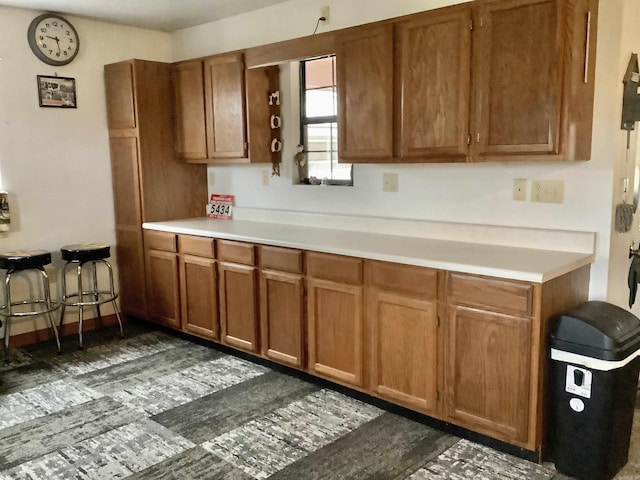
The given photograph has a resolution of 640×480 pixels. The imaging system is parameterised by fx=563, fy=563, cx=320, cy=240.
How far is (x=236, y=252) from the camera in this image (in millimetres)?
3689

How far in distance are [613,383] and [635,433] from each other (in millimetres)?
678

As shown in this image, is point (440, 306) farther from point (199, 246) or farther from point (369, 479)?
point (199, 246)

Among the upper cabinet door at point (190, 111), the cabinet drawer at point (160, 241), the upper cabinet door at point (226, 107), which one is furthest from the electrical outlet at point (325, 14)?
the cabinet drawer at point (160, 241)

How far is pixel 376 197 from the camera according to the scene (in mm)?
3627

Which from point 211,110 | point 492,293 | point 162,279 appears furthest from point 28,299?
point 492,293

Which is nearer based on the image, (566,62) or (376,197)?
(566,62)

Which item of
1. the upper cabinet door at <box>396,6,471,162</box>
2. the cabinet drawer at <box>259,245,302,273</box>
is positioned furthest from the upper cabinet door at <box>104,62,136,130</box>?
the upper cabinet door at <box>396,6,471,162</box>

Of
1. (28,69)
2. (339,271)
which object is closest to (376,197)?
(339,271)

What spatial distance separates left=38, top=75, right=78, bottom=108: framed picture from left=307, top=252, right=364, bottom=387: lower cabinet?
248cm

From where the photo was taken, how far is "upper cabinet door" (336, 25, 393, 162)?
3089 mm

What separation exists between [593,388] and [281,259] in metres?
1.80

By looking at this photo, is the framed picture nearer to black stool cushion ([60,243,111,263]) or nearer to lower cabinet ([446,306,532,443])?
black stool cushion ([60,243,111,263])

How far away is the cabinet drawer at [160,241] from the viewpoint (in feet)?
13.8

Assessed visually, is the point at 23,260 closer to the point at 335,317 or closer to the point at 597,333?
the point at 335,317
